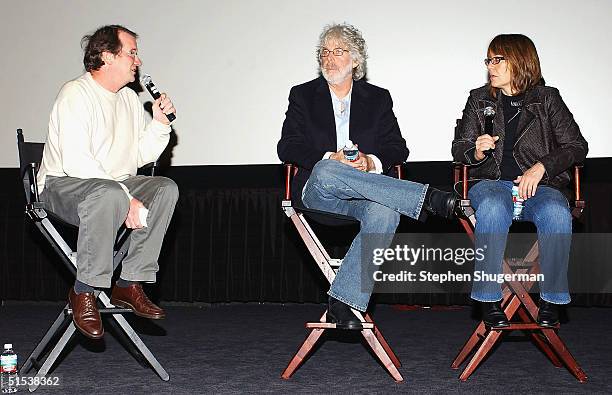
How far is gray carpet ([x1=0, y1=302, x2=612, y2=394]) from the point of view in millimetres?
2555

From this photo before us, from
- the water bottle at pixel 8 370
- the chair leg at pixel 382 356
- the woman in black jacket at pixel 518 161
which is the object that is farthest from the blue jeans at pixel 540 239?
the water bottle at pixel 8 370

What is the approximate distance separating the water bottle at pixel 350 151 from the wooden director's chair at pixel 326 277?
230 mm

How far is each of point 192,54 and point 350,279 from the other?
282 centimetres

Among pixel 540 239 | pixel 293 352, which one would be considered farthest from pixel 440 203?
pixel 293 352

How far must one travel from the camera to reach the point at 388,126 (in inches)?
128

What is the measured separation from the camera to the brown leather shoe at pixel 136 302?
105 inches

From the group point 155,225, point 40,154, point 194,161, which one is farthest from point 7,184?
point 155,225

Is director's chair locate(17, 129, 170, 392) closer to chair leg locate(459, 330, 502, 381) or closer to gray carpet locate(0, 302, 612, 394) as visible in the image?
gray carpet locate(0, 302, 612, 394)

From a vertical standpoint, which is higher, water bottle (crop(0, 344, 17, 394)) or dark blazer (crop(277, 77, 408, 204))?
dark blazer (crop(277, 77, 408, 204))

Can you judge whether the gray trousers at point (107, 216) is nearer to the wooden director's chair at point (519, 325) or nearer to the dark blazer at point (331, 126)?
the dark blazer at point (331, 126)

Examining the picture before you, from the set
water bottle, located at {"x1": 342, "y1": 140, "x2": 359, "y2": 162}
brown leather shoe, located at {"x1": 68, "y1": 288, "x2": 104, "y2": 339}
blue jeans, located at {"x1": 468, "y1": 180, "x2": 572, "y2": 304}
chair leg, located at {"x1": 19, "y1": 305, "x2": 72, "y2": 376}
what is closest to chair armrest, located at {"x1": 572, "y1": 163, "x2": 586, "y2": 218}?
blue jeans, located at {"x1": 468, "y1": 180, "x2": 572, "y2": 304}

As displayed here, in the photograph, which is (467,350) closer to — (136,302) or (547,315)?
(547,315)

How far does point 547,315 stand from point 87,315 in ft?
5.03

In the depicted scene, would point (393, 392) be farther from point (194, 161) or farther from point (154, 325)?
point (194, 161)
